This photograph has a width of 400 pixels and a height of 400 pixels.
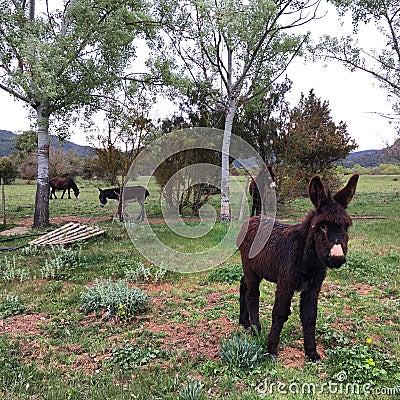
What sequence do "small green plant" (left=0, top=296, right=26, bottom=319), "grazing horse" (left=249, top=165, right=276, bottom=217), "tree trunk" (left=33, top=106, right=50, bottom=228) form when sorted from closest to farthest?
"small green plant" (left=0, top=296, right=26, bottom=319) < "grazing horse" (left=249, top=165, right=276, bottom=217) < "tree trunk" (left=33, top=106, right=50, bottom=228)

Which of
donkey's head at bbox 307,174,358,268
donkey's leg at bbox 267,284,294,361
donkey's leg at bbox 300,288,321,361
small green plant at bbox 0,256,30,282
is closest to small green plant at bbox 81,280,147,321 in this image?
small green plant at bbox 0,256,30,282

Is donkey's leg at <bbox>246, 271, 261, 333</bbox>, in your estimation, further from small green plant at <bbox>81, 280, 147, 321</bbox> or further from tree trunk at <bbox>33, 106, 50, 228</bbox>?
tree trunk at <bbox>33, 106, 50, 228</bbox>

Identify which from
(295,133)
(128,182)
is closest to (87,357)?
(128,182)

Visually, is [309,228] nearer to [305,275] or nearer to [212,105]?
[305,275]

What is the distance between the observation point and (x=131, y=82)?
566 inches

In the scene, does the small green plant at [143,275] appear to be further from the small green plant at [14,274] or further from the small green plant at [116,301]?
the small green plant at [14,274]

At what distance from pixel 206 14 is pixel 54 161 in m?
31.6

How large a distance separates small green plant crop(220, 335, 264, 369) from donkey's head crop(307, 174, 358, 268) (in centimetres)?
135

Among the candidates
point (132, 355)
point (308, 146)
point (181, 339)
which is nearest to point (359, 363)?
point (181, 339)

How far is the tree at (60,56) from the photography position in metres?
10.7

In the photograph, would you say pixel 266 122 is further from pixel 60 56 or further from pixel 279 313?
pixel 279 313

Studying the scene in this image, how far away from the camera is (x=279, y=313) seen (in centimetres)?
382

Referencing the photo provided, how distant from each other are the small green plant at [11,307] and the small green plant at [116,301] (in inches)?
41.0

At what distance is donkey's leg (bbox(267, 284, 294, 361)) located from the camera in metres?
3.77
